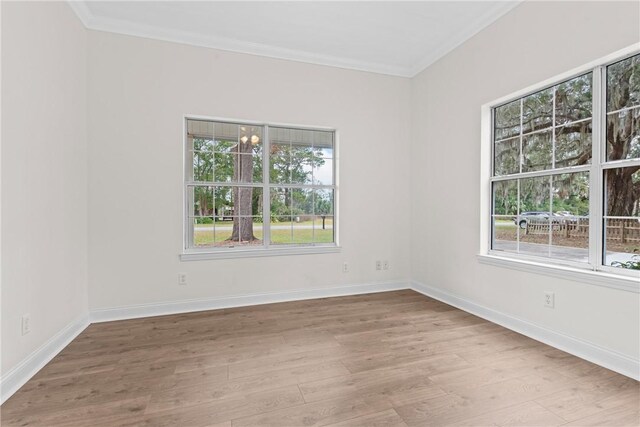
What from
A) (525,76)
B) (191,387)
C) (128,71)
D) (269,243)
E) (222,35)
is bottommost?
(191,387)

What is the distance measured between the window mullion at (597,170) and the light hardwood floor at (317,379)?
2.77 feet

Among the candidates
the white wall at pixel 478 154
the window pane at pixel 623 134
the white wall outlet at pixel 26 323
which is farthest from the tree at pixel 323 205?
the white wall outlet at pixel 26 323

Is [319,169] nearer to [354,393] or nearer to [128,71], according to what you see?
[128,71]

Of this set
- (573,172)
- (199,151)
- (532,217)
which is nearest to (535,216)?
(532,217)

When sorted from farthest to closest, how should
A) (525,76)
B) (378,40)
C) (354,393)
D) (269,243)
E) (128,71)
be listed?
1. (269,243)
2. (378,40)
3. (128,71)
4. (525,76)
5. (354,393)

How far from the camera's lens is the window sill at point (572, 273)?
2104 millimetres

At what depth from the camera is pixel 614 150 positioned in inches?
90.5

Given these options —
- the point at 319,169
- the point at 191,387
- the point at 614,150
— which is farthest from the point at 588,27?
the point at 191,387

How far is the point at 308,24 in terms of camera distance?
323cm

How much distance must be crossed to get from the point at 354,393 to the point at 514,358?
4.37ft

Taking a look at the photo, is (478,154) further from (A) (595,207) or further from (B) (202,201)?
(B) (202,201)

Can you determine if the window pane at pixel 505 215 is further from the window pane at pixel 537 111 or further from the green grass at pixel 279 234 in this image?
the green grass at pixel 279 234

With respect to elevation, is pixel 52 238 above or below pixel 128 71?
below

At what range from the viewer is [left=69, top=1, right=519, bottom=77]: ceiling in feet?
9.64
